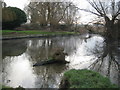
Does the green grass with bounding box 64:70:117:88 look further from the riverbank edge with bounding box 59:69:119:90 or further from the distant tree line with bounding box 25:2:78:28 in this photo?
the distant tree line with bounding box 25:2:78:28

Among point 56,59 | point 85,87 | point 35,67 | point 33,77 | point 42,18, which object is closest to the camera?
point 85,87

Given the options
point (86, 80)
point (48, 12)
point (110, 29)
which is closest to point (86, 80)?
point (86, 80)

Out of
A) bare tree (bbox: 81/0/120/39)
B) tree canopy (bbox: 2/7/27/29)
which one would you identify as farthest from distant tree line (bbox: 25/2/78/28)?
bare tree (bbox: 81/0/120/39)

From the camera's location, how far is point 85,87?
8.59 ft

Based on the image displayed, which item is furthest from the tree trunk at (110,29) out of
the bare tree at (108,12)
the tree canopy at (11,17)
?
the tree canopy at (11,17)

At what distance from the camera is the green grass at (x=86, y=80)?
2.71 meters

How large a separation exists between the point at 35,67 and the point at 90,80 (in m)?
3.94

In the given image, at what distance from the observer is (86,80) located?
9.53ft

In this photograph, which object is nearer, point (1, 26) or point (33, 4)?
point (1, 26)

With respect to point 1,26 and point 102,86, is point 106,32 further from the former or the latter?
point 1,26

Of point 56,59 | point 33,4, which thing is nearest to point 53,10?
point 33,4

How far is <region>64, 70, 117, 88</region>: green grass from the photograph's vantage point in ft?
8.89

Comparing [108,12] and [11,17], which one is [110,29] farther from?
[11,17]

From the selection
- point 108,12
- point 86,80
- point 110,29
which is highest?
point 108,12
